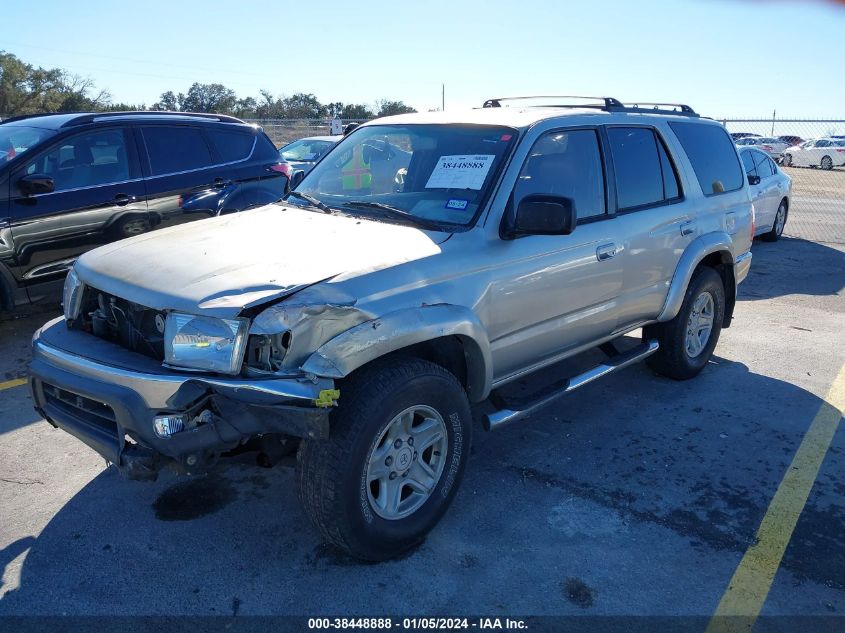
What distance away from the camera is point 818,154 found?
34188mm

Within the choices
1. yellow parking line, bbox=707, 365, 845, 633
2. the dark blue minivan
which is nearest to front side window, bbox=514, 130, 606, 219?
yellow parking line, bbox=707, 365, 845, 633

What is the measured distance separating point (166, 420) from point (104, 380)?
37 centimetres

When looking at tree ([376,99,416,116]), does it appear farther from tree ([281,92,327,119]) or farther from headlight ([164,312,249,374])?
headlight ([164,312,249,374])

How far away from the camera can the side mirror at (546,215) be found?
3438 mm

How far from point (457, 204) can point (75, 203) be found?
13.2 feet

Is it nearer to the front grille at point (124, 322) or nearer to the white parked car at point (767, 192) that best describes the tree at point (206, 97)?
the white parked car at point (767, 192)

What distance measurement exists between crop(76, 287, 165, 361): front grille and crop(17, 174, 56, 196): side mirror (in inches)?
117

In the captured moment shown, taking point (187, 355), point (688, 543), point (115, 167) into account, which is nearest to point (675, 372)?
point (688, 543)

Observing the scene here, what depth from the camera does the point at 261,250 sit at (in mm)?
3375

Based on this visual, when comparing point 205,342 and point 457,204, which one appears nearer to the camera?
point 205,342

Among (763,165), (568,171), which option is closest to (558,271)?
(568,171)

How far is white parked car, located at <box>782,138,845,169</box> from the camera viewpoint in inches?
1328

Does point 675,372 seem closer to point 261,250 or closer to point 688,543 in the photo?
point 688,543

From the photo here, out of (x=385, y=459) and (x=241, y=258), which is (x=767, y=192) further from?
(x=241, y=258)
